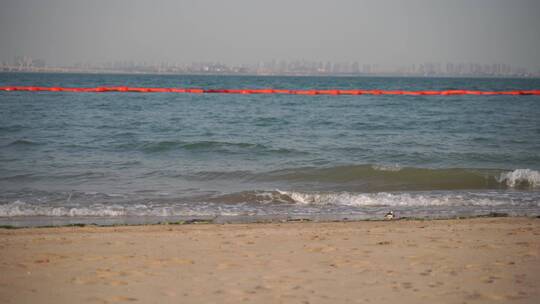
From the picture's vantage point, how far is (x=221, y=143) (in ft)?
62.8

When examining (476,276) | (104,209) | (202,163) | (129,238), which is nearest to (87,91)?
(202,163)

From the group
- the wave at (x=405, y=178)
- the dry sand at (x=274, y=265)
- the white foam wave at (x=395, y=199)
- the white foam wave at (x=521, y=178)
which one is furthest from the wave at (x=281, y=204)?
the dry sand at (x=274, y=265)

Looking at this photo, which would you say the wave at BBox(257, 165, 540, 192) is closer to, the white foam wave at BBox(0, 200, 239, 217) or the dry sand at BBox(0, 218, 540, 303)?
the white foam wave at BBox(0, 200, 239, 217)

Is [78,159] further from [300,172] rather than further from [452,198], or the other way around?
[452,198]

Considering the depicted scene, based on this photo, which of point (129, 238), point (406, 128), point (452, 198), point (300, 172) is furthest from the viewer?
point (406, 128)

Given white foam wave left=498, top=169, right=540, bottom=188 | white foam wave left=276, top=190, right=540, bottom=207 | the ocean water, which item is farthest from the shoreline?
white foam wave left=498, top=169, right=540, bottom=188

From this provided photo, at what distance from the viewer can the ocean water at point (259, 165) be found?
10.6m

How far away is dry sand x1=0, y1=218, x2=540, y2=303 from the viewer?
4977 mm

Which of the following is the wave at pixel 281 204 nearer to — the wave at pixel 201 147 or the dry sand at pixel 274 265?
the dry sand at pixel 274 265

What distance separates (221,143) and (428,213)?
10090mm

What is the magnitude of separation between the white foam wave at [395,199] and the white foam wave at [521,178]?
199 centimetres

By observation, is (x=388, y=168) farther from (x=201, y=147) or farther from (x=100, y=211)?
(x=100, y=211)

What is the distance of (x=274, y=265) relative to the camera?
19.3 ft

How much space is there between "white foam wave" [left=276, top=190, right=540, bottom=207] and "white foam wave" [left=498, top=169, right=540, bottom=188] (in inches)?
78.5
